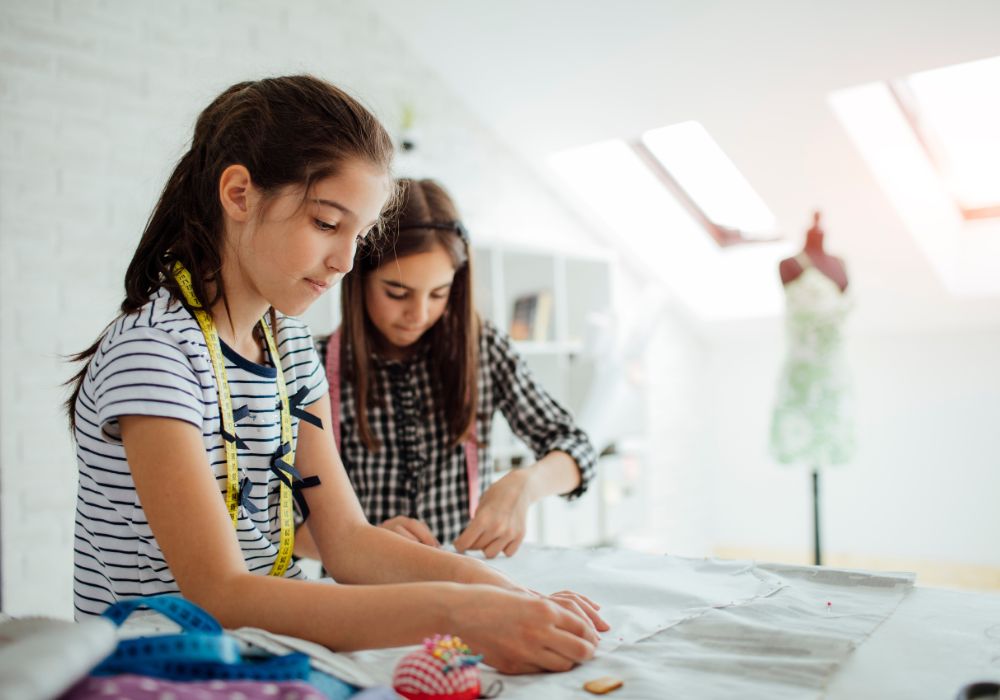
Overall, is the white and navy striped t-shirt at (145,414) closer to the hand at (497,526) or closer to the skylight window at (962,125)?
the hand at (497,526)

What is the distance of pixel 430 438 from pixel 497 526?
0.46m

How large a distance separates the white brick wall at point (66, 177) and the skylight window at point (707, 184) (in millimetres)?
1902

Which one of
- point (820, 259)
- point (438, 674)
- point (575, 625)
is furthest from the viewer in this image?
point (820, 259)

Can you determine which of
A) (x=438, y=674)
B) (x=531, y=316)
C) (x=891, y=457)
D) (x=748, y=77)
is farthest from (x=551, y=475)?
(x=891, y=457)

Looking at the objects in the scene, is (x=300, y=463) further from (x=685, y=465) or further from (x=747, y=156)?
(x=685, y=465)

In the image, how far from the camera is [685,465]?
16.5ft

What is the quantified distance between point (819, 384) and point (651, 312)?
0.74m

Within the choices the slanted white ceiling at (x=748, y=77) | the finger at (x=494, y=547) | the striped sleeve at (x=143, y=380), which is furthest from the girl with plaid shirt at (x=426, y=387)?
the slanted white ceiling at (x=748, y=77)

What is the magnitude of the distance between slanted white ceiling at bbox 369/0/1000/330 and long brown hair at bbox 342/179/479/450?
1.81 m

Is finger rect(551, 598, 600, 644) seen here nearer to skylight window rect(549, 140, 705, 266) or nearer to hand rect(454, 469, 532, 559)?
hand rect(454, 469, 532, 559)

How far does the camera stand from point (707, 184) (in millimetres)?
4340

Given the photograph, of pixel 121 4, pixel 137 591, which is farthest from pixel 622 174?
pixel 137 591

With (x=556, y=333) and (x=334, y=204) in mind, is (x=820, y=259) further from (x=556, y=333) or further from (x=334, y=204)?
(x=334, y=204)

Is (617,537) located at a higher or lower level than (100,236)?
lower
